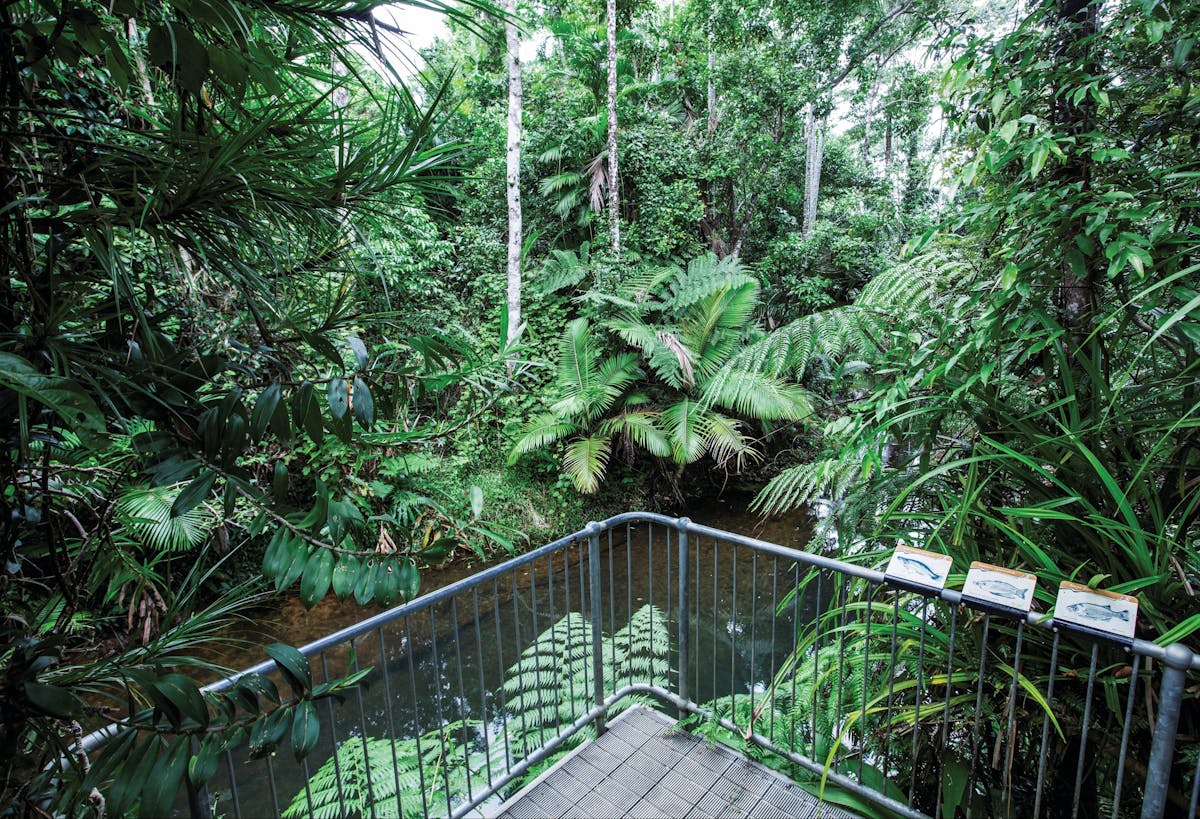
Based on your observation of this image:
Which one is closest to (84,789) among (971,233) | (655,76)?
(971,233)

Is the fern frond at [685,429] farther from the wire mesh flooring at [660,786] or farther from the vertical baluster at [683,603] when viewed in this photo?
the wire mesh flooring at [660,786]

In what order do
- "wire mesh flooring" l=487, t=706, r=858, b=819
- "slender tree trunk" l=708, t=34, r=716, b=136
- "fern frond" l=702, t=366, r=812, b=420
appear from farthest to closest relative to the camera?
"slender tree trunk" l=708, t=34, r=716, b=136, "fern frond" l=702, t=366, r=812, b=420, "wire mesh flooring" l=487, t=706, r=858, b=819

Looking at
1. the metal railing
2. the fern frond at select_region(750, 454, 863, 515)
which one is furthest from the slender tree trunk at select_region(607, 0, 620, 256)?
the metal railing

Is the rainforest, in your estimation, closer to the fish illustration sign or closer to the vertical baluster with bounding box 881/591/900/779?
the fish illustration sign

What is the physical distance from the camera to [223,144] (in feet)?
2.86

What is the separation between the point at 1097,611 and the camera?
1367 millimetres

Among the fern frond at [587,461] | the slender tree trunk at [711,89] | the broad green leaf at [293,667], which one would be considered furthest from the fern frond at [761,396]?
the slender tree trunk at [711,89]

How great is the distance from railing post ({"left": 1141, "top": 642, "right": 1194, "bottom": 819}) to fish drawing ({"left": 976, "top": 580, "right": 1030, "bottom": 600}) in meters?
0.27

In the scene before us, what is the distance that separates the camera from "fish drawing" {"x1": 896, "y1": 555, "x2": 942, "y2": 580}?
1.65 metres

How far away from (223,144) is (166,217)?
0.14 m

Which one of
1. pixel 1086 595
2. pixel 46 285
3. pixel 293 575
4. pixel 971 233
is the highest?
pixel 971 233

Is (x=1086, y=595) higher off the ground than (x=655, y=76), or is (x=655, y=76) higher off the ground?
(x=655, y=76)

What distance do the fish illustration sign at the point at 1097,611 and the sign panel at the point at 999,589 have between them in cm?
7

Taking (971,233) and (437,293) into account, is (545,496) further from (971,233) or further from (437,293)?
(971,233)
